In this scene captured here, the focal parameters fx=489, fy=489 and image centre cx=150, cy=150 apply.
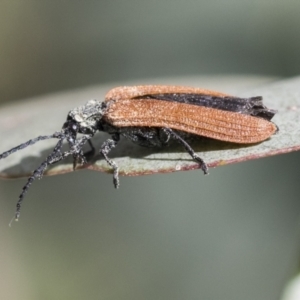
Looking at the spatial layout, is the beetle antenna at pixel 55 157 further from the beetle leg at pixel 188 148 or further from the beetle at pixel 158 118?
the beetle leg at pixel 188 148

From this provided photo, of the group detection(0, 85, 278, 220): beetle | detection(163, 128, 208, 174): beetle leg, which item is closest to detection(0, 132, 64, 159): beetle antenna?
detection(0, 85, 278, 220): beetle

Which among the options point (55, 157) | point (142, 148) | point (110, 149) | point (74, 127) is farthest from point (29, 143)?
point (142, 148)

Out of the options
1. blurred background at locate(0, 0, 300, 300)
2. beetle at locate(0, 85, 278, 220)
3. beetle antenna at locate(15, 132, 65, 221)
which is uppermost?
beetle at locate(0, 85, 278, 220)

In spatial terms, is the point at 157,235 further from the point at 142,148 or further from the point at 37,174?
the point at 37,174

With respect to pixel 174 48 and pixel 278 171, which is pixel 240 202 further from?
pixel 174 48

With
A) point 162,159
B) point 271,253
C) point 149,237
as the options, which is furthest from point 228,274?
point 162,159

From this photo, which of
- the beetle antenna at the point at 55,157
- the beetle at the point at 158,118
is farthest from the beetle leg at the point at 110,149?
the beetle antenna at the point at 55,157

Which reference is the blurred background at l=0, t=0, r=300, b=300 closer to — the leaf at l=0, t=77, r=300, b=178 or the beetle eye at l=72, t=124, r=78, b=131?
the leaf at l=0, t=77, r=300, b=178

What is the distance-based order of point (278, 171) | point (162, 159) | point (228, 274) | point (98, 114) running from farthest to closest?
point (98, 114)
point (278, 171)
point (228, 274)
point (162, 159)
